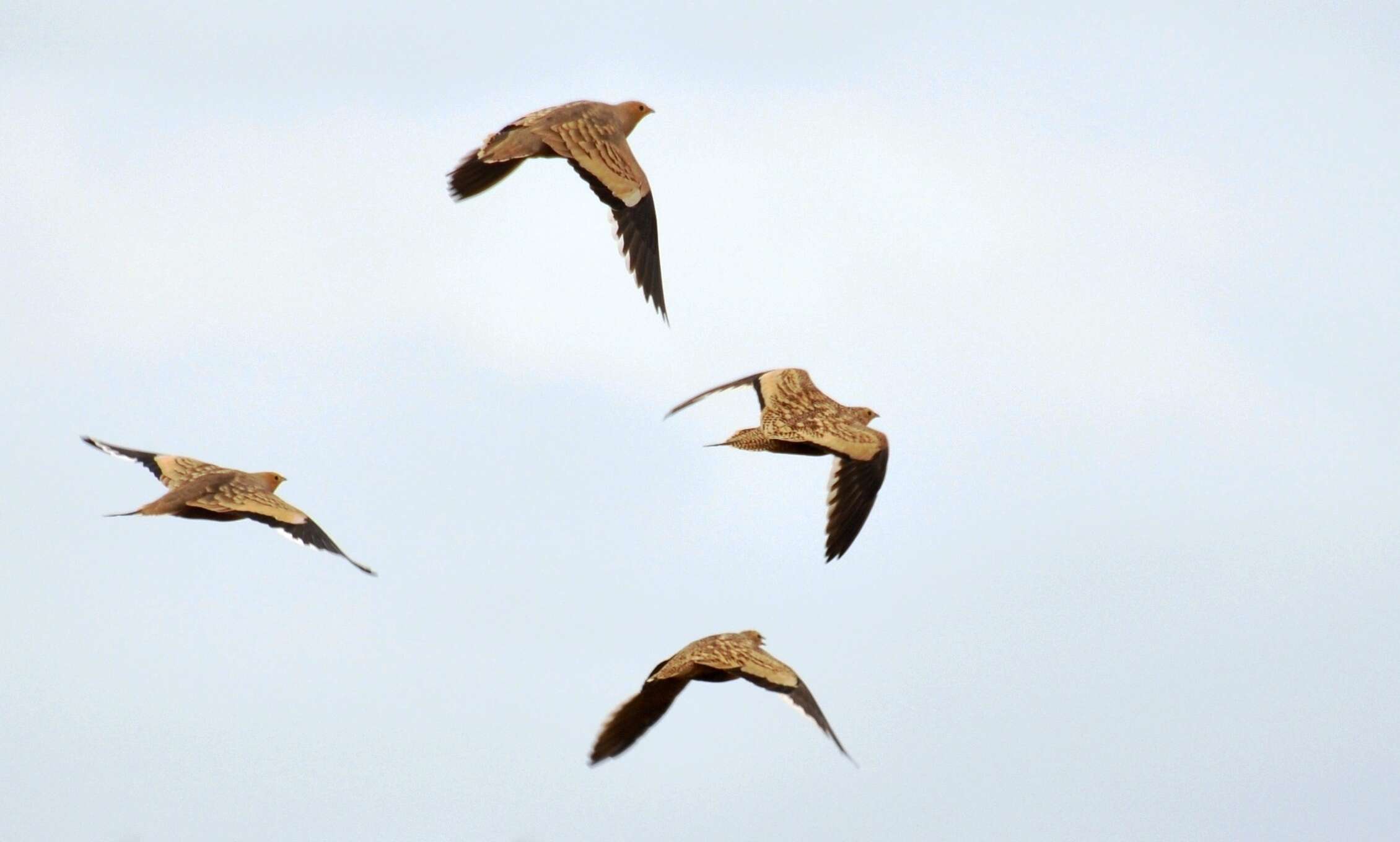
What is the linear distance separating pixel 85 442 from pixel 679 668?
12452mm

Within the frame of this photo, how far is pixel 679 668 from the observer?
1047 inches

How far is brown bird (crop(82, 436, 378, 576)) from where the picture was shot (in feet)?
92.1

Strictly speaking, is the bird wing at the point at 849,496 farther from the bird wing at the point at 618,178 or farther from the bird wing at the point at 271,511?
the bird wing at the point at 271,511

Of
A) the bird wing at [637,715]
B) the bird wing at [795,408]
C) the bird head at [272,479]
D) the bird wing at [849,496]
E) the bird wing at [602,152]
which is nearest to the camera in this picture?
the bird wing at [637,715]

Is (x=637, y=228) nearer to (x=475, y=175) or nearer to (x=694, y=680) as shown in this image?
(x=475, y=175)

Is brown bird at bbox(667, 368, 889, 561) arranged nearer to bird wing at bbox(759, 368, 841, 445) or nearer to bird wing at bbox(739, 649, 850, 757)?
bird wing at bbox(759, 368, 841, 445)

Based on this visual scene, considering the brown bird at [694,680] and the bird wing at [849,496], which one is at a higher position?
the bird wing at [849,496]

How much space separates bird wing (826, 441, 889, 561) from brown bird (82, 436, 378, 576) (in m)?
6.67

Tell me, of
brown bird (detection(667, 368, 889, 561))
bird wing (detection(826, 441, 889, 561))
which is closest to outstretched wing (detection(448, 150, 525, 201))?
brown bird (detection(667, 368, 889, 561))

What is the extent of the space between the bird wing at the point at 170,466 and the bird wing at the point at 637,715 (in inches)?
303

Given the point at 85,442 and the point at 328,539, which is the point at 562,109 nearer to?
the point at 328,539

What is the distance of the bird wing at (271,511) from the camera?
28.3m

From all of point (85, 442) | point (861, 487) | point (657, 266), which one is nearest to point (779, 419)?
point (861, 487)

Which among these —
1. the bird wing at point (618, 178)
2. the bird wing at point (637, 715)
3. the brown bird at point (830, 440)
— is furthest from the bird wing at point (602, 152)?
the bird wing at point (637, 715)
